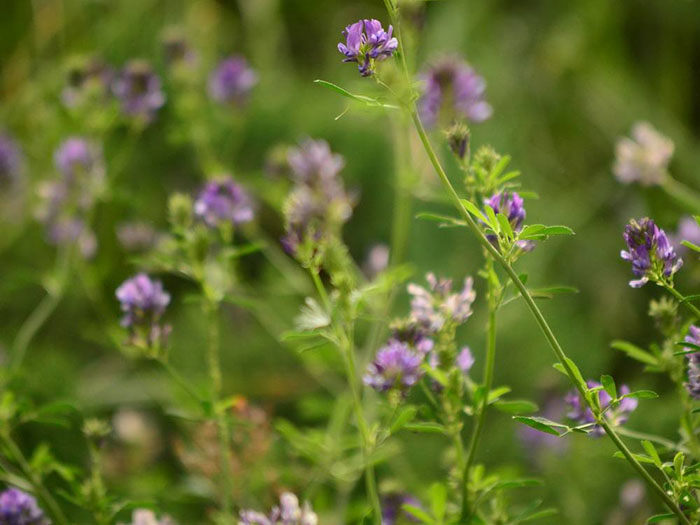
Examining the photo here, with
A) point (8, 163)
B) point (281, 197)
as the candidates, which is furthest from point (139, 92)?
point (8, 163)

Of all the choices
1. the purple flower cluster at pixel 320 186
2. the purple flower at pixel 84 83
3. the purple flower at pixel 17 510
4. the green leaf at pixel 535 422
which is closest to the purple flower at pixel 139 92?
the purple flower at pixel 84 83

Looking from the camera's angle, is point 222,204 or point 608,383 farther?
point 222,204

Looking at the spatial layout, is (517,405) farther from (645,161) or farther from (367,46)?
(645,161)

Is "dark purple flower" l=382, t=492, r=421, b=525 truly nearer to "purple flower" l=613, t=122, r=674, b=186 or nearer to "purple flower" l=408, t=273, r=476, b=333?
"purple flower" l=408, t=273, r=476, b=333

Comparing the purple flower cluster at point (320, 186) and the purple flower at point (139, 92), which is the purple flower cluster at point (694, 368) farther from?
the purple flower at point (139, 92)

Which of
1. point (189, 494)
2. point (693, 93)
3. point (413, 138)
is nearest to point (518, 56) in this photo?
point (693, 93)

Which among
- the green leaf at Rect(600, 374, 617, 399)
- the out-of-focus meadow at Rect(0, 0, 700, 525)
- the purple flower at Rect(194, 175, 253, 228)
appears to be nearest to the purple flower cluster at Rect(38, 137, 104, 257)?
the out-of-focus meadow at Rect(0, 0, 700, 525)
